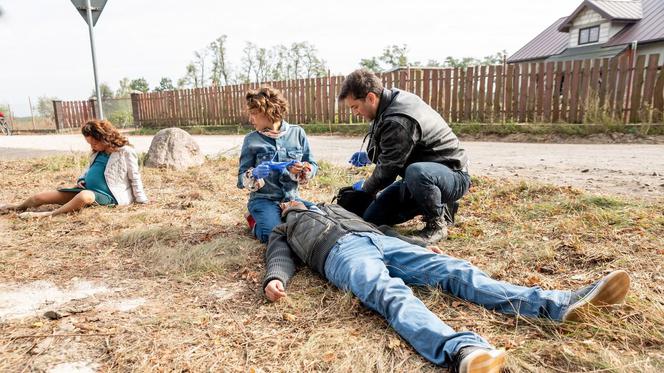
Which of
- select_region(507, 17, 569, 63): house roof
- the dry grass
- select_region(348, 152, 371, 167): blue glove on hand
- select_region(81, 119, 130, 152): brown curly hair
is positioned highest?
select_region(507, 17, 569, 63): house roof

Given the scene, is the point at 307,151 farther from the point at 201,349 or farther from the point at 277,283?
the point at 201,349

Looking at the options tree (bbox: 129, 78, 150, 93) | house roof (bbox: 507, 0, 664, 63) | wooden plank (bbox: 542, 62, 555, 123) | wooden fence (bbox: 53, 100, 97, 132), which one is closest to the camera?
wooden plank (bbox: 542, 62, 555, 123)

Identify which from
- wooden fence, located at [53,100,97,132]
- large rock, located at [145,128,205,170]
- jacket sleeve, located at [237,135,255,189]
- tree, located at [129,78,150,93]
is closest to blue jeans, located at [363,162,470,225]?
jacket sleeve, located at [237,135,255,189]

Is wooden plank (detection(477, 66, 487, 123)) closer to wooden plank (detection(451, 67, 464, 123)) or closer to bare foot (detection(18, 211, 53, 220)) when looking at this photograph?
wooden plank (detection(451, 67, 464, 123))

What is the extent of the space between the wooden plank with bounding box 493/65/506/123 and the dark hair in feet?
29.2

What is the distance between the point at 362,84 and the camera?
3197 millimetres

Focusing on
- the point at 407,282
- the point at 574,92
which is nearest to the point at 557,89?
the point at 574,92

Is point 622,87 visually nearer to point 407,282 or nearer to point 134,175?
point 407,282

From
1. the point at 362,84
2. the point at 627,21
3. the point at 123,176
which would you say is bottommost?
the point at 123,176

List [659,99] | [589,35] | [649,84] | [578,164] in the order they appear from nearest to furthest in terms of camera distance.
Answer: [578,164] < [659,99] < [649,84] < [589,35]

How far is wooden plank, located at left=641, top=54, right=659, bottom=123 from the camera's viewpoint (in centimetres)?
933

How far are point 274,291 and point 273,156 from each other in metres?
1.45

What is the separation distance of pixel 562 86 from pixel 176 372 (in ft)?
36.4

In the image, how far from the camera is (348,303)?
7.22 feet
